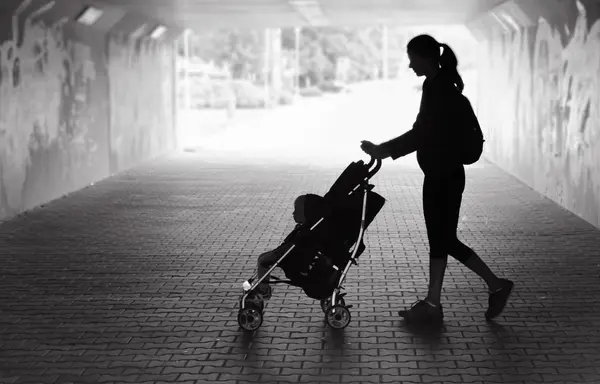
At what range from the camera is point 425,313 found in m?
6.54

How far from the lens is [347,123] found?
36.9 meters

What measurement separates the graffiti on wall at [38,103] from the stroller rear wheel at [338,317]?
659 cm

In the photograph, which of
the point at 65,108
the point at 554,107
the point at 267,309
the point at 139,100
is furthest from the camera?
the point at 139,100

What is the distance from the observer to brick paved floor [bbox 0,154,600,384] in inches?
217

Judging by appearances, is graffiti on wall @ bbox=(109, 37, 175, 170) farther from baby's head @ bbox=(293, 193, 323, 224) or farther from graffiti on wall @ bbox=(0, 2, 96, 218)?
baby's head @ bbox=(293, 193, 323, 224)

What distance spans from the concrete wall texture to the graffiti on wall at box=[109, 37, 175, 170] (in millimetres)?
20

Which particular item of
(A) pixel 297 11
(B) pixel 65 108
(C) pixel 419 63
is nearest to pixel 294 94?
(A) pixel 297 11

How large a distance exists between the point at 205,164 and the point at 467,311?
1360 centimetres

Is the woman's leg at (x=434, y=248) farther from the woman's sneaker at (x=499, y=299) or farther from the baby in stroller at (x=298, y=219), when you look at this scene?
the baby in stroller at (x=298, y=219)

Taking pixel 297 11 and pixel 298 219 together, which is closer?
pixel 298 219

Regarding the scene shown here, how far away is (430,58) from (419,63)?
0.08 metres

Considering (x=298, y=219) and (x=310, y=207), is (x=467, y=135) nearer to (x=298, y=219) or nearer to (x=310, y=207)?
(x=310, y=207)

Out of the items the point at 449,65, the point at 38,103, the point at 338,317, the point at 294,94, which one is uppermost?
the point at 449,65

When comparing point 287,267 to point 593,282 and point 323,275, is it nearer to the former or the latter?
point 323,275
